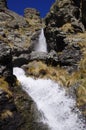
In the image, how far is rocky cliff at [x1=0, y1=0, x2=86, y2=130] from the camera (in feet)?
83.5

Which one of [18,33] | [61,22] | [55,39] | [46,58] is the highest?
[18,33]

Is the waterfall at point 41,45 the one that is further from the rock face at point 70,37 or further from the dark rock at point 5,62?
the dark rock at point 5,62

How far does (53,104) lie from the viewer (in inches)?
1147

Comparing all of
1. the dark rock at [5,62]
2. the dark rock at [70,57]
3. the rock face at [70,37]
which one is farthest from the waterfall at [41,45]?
the dark rock at [5,62]

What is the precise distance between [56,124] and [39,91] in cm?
528

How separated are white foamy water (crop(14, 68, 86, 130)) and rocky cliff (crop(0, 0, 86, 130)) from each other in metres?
0.84

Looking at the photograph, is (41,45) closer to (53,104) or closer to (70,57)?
(70,57)

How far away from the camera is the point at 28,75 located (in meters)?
35.6

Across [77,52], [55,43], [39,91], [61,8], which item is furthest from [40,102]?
[61,8]

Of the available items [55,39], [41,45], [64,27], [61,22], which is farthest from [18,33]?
[64,27]

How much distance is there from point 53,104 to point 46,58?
10676 mm

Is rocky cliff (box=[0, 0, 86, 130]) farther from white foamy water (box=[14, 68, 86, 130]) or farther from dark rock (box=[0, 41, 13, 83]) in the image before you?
white foamy water (box=[14, 68, 86, 130])

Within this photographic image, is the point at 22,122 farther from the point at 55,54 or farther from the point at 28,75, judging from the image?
the point at 55,54

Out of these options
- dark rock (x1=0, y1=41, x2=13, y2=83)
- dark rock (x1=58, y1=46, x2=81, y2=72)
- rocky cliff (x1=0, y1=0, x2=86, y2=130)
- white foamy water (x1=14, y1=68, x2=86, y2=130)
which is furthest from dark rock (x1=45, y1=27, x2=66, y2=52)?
dark rock (x1=0, y1=41, x2=13, y2=83)
